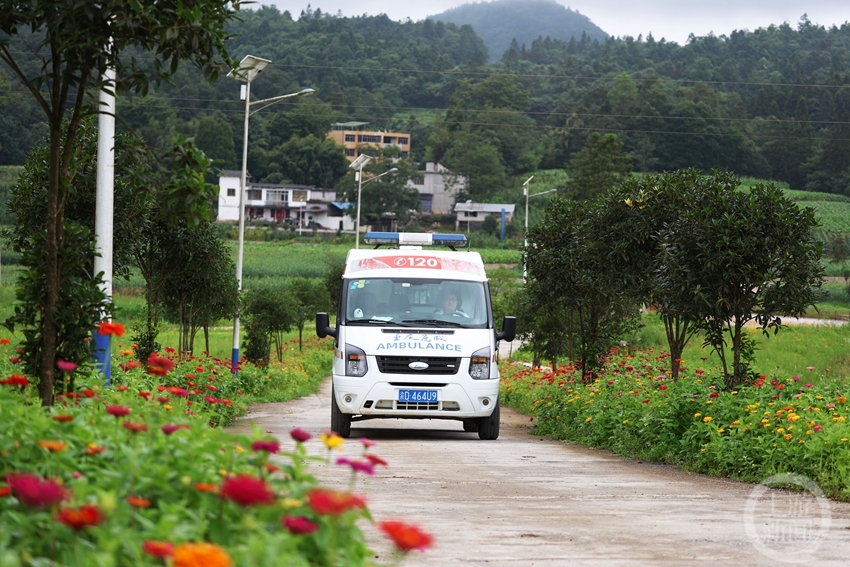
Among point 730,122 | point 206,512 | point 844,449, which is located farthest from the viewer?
point 730,122

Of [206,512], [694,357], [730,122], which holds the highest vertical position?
[730,122]

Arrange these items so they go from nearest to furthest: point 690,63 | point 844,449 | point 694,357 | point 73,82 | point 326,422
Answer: point 73,82, point 844,449, point 326,422, point 694,357, point 690,63

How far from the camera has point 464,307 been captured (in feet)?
51.3

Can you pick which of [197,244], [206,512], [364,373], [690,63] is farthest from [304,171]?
[206,512]

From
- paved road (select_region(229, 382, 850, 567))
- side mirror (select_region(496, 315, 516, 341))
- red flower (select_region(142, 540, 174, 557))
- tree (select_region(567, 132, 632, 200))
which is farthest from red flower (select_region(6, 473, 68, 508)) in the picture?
tree (select_region(567, 132, 632, 200))

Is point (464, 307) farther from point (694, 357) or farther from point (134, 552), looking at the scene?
point (694, 357)

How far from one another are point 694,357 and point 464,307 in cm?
2673

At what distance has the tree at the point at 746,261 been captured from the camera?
13.2m

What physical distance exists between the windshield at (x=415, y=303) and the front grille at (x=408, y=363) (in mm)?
669

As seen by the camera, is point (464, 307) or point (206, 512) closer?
point (206, 512)

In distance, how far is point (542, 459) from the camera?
12.6m

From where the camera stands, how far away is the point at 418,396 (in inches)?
579

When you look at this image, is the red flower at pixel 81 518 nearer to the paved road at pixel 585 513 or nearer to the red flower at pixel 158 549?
the red flower at pixel 158 549

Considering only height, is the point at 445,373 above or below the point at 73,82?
below
